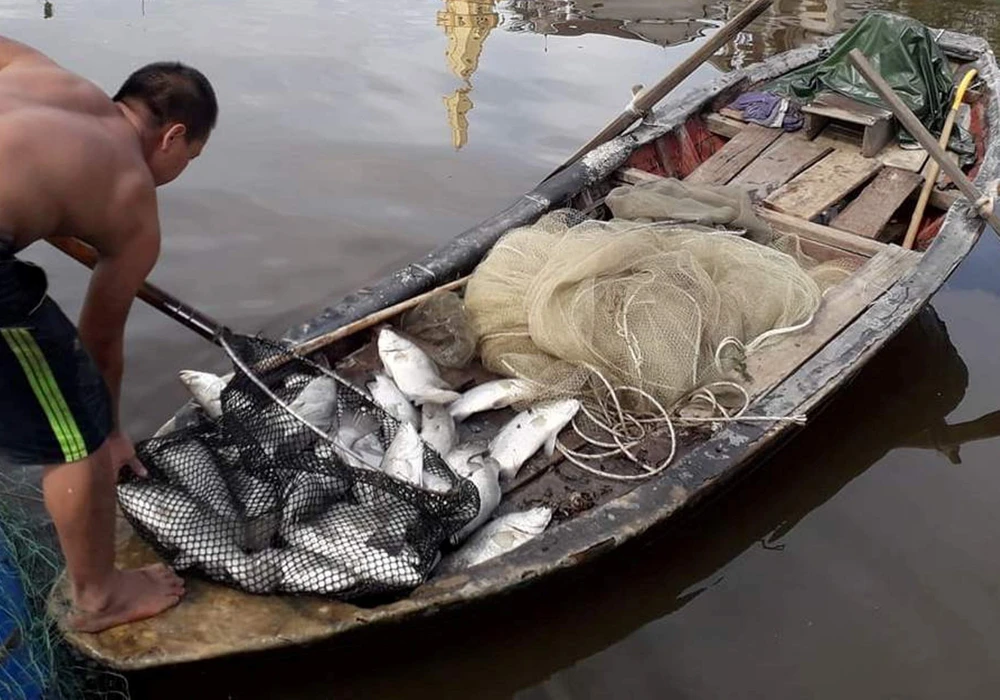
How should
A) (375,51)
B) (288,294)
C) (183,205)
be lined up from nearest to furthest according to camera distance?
(288,294) → (183,205) → (375,51)

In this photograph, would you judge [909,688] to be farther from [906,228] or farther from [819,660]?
[906,228]

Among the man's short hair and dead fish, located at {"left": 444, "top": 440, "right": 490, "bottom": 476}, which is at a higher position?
the man's short hair

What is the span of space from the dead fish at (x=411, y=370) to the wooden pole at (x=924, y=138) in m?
3.70

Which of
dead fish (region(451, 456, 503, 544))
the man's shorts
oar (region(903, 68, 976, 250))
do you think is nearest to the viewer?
the man's shorts

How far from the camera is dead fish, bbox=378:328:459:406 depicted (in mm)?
4391

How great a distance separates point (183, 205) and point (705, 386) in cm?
483

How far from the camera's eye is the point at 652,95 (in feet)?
22.9

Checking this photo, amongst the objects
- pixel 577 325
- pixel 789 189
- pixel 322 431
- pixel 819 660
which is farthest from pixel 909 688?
pixel 789 189

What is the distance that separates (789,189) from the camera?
6668mm

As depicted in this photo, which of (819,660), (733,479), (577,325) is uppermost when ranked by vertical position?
(577,325)

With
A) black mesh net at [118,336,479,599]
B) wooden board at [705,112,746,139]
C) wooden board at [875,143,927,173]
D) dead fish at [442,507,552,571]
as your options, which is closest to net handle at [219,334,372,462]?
black mesh net at [118,336,479,599]

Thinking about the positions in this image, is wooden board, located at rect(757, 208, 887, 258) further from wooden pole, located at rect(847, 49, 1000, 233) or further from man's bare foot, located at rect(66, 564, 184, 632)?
man's bare foot, located at rect(66, 564, 184, 632)

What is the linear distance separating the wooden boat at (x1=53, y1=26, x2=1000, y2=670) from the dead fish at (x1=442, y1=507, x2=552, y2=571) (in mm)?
138

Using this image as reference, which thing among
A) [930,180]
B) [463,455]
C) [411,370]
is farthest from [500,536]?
[930,180]
